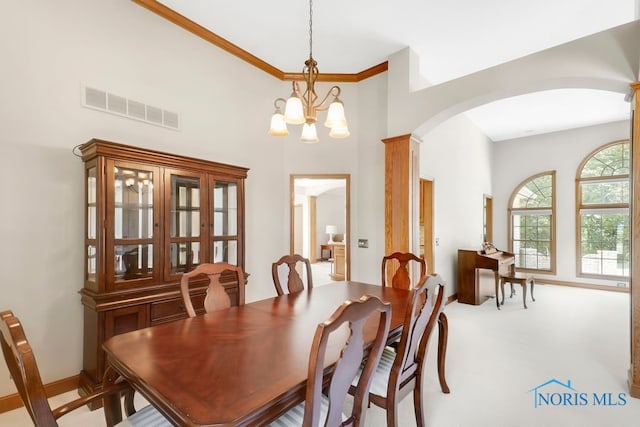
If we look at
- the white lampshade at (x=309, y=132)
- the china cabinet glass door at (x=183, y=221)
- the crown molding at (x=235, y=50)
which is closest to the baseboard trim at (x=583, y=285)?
the crown molding at (x=235, y=50)

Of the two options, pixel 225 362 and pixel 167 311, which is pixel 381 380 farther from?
pixel 167 311

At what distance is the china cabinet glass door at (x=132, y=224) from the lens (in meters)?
2.28

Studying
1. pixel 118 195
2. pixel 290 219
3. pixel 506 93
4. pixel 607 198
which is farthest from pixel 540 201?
pixel 118 195

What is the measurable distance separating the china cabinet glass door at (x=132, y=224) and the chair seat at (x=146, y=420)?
124cm

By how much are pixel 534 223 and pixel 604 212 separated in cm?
125

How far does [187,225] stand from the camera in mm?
2812

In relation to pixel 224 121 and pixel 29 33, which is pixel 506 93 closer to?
pixel 224 121

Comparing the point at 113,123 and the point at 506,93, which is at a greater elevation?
the point at 506,93

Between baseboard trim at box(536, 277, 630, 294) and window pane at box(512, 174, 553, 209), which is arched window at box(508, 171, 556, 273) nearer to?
window pane at box(512, 174, 553, 209)

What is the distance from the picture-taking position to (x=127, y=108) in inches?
107

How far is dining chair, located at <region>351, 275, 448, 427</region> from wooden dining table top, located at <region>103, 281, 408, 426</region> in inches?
5.7

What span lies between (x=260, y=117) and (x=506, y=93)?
2813 mm

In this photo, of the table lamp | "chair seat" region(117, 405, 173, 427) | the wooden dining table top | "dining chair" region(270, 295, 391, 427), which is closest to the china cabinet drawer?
the wooden dining table top

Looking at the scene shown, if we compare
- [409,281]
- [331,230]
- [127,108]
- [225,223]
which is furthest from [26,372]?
[331,230]
